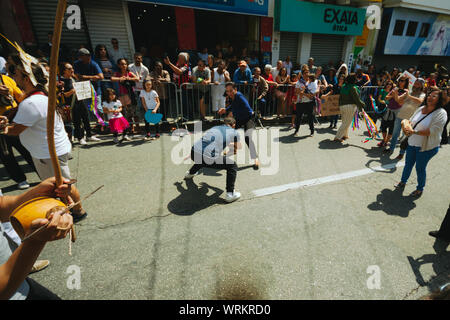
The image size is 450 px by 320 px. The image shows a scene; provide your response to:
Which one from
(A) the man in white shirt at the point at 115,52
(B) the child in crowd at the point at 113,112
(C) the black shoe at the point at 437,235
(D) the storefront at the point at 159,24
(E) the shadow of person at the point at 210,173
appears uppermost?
(D) the storefront at the point at 159,24

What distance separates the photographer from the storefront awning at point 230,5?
9.57 metres

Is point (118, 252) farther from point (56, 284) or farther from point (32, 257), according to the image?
point (32, 257)

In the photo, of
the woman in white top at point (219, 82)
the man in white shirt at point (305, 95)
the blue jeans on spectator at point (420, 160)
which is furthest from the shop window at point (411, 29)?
the blue jeans on spectator at point (420, 160)

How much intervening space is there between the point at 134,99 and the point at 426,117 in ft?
23.8

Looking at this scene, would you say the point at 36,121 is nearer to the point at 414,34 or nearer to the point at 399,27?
the point at 399,27

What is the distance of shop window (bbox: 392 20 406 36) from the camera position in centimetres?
1678

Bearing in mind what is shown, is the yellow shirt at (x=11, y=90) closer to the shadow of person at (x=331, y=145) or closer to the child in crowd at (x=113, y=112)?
the child in crowd at (x=113, y=112)

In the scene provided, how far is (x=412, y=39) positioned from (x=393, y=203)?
2088cm

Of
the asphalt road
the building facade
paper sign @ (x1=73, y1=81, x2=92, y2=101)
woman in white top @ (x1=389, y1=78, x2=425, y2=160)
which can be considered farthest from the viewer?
the building facade

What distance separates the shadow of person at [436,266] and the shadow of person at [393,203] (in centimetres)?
70

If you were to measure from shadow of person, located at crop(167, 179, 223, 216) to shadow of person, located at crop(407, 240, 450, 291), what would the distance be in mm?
2746

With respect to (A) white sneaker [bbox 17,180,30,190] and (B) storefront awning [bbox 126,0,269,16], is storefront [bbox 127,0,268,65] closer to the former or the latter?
(B) storefront awning [bbox 126,0,269,16]

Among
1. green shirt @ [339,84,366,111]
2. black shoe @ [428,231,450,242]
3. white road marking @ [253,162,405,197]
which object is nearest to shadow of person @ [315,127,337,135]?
green shirt @ [339,84,366,111]

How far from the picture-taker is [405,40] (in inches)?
696
